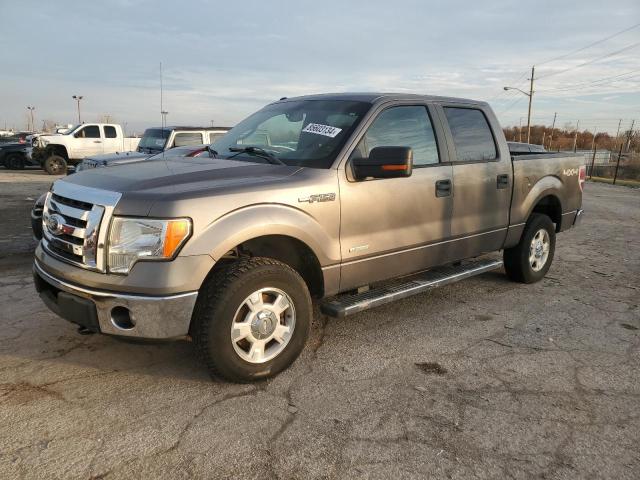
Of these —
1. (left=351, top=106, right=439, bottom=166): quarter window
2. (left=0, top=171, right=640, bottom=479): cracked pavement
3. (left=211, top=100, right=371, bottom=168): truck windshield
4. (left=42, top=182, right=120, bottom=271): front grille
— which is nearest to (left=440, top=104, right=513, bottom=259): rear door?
(left=351, top=106, right=439, bottom=166): quarter window

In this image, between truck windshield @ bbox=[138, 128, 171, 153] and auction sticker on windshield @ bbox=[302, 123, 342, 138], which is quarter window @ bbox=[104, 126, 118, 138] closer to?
truck windshield @ bbox=[138, 128, 171, 153]

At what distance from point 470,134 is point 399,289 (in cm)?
168

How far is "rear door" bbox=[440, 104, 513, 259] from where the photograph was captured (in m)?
4.36

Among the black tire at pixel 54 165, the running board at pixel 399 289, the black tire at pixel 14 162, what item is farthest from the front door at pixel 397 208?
the black tire at pixel 14 162

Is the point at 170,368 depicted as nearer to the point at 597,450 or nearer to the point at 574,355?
the point at 597,450

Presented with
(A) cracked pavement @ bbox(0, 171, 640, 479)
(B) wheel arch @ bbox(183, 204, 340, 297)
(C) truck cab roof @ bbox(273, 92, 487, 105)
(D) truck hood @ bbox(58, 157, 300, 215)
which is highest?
(C) truck cab roof @ bbox(273, 92, 487, 105)

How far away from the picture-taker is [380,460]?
2.47m

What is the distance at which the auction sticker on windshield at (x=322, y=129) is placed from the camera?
3.67m

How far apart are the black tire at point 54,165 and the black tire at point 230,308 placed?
18.9m

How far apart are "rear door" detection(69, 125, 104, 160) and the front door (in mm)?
18453

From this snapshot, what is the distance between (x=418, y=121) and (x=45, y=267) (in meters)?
2.96

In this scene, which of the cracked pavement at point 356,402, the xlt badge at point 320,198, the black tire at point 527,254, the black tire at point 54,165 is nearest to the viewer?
the cracked pavement at point 356,402

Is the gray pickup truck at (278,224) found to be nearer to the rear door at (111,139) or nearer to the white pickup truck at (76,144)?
the rear door at (111,139)

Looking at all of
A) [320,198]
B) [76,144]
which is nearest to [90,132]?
[76,144]
